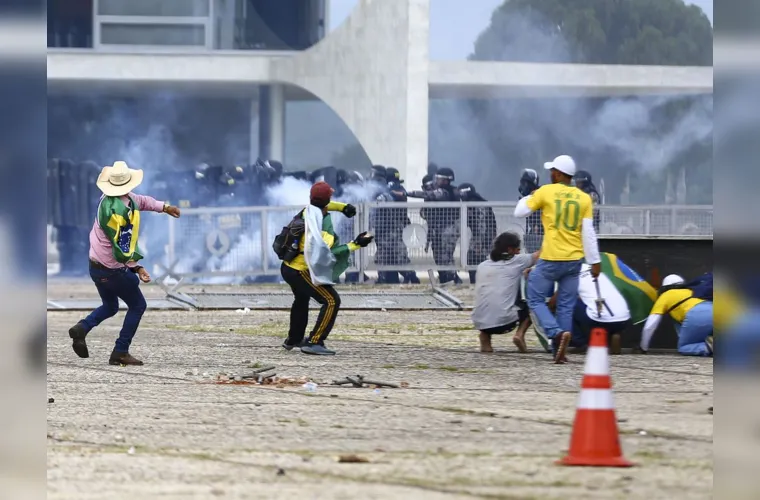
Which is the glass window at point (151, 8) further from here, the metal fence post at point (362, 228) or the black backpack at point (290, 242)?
the black backpack at point (290, 242)

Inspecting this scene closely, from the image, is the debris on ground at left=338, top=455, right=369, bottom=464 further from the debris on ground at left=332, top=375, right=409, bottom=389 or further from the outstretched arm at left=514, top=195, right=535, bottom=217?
the outstretched arm at left=514, top=195, right=535, bottom=217

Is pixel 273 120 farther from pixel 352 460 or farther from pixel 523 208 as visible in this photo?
Answer: pixel 352 460

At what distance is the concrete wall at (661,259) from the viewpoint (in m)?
13.6

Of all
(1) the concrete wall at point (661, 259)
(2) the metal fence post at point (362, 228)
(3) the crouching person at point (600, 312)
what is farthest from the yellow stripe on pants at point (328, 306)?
(2) the metal fence post at point (362, 228)

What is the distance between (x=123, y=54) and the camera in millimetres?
39812

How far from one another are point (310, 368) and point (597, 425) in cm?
524

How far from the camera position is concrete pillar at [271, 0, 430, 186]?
35.8 metres

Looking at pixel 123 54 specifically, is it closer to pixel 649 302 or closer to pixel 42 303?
pixel 649 302

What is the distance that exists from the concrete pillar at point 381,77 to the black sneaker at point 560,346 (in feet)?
76.2

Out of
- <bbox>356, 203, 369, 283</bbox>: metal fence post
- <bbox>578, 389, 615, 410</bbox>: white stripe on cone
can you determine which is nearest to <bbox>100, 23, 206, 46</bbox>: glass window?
<bbox>356, 203, 369, 283</bbox>: metal fence post

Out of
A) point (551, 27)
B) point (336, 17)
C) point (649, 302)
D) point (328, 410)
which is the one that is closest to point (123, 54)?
point (336, 17)

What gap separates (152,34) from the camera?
40.8 m

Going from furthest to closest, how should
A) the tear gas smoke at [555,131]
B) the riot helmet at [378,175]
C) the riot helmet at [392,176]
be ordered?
the tear gas smoke at [555,131] → the riot helmet at [392,176] → the riot helmet at [378,175]

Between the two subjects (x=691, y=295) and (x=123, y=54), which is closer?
(x=691, y=295)
